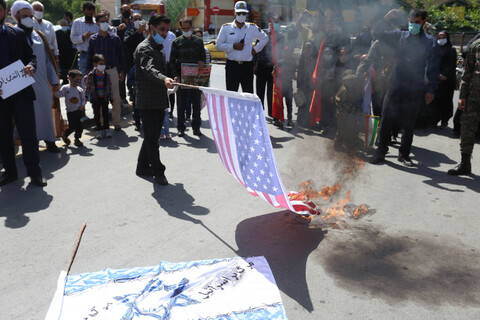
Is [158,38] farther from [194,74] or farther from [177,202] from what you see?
[194,74]

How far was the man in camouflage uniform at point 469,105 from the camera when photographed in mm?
5973

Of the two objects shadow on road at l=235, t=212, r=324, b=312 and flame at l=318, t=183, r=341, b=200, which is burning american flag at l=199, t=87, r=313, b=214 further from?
flame at l=318, t=183, r=341, b=200

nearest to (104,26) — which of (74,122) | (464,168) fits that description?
(74,122)

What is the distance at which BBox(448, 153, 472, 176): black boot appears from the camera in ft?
20.1

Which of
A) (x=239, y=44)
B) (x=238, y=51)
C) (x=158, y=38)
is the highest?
(x=158, y=38)

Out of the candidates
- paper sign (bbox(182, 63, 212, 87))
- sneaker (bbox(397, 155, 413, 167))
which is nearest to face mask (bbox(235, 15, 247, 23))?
paper sign (bbox(182, 63, 212, 87))

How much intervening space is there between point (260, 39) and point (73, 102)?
3574 mm

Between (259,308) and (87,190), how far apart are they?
10.3 feet

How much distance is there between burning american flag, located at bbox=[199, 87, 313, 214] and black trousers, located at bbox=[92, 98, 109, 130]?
3870 millimetres

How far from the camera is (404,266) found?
3652 millimetres

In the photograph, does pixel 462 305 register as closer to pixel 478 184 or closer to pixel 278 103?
pixel 478 184

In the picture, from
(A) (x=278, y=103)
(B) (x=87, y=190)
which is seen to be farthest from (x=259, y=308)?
(A) (x=278, y=103)

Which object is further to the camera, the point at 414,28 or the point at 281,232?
the point at 414,28

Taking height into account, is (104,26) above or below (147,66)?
above
